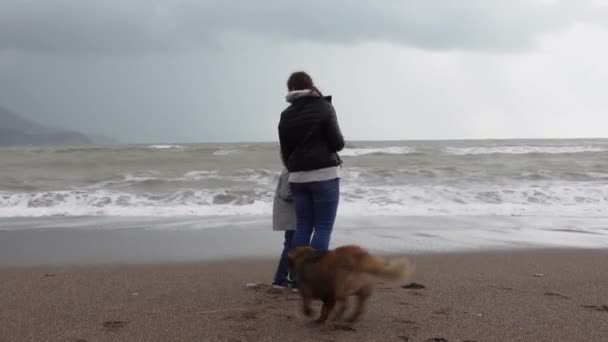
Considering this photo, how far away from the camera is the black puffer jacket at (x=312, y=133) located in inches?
147

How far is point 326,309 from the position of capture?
11.0 feet

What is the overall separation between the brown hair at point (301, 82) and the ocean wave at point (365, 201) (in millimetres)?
5821

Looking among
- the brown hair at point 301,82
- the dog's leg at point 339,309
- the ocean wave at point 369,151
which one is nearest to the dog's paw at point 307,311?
the dog's leg at point 339,309

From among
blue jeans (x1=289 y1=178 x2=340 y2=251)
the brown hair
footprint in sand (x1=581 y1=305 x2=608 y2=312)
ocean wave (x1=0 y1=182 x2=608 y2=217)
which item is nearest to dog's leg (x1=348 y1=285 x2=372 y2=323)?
blue jeans (x1=289 y1=178 x2=340 y2=251)

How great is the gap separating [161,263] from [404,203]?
6.11 meters

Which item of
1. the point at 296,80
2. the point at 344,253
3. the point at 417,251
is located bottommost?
the point at 417,251

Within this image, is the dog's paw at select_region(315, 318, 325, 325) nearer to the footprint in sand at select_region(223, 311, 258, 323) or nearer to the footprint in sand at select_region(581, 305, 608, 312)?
the footprint in sand at select_region(223, 311, 258, 323)

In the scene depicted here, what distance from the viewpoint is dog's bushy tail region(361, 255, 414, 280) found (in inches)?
122

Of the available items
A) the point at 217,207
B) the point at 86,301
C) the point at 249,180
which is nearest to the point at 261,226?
the point at 217,207

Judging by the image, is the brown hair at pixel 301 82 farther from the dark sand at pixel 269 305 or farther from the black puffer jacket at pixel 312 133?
the dark sand at pixel 269 305

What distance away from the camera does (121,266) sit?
Answer: 18.2 ft

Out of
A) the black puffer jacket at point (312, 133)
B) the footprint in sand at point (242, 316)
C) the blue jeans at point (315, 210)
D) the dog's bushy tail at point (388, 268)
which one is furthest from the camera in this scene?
the blue jeans at point (315, 210)

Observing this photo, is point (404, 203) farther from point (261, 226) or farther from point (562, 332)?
point (562, 332)

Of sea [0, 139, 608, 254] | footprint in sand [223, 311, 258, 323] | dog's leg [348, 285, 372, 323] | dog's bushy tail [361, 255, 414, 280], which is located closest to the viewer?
dog's bushy tail [361, 255, 414, 280]
